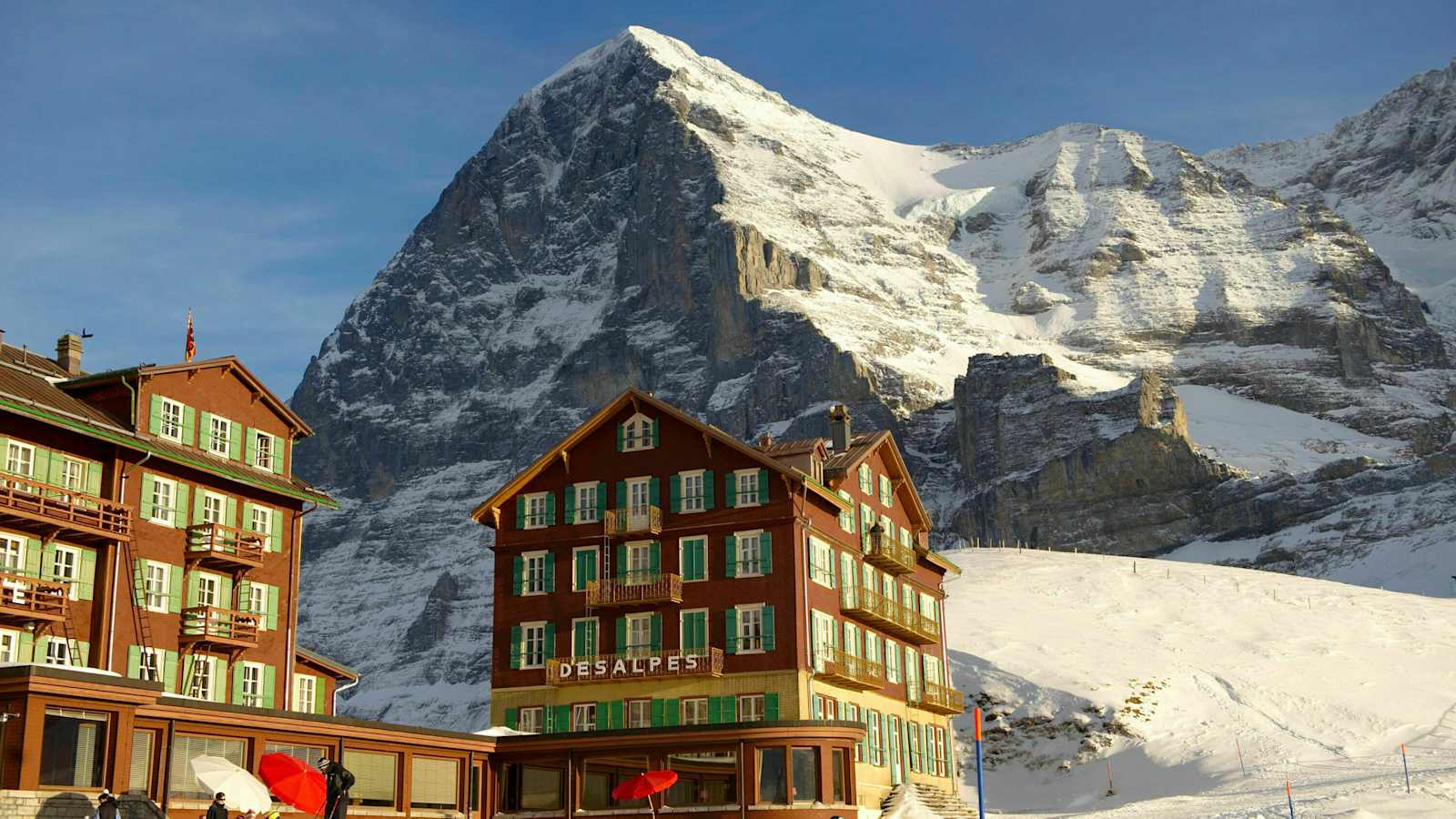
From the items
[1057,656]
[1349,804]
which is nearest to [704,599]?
[1349,804]

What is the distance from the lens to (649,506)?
6706cm

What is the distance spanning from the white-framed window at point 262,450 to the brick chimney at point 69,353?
6.93 m

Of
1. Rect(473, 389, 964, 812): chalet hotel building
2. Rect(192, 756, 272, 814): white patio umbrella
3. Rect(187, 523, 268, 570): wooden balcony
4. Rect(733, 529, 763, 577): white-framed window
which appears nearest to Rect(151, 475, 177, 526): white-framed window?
Rect(187, 523, 268, 570): wooden balcony

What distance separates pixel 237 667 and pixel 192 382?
987 centimetres

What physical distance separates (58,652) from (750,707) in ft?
82.7

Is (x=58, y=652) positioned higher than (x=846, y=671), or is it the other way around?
(x=846, y=671)

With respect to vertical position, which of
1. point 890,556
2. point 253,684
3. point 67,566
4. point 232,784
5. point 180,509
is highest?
point 890,556

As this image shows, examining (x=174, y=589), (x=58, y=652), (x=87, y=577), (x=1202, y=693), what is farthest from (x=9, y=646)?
(x=1202, y=693)

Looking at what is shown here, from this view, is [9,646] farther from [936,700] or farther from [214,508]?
[936,700]

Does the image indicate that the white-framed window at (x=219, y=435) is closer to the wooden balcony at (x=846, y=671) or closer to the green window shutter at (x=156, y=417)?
the green window shutter at (x=156, y=417)

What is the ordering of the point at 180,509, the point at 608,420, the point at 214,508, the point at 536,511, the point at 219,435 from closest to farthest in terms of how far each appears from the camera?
the point at 180,509, the point at 214,508, the point at 219,435, the point at 608,420, the point at 536,511

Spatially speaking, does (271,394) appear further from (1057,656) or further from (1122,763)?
(1057,656)

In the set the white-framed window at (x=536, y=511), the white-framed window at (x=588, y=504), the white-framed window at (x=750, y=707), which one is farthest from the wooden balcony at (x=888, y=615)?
the white-framed window at (x=536, y=511)

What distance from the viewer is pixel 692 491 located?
220 feet
